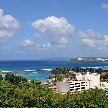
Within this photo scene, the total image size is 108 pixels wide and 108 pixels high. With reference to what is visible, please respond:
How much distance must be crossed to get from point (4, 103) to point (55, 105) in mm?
3887

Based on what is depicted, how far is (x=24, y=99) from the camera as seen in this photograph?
31281 millimetres

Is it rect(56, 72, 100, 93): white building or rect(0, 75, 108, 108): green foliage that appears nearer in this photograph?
rect(0, 75, 108, 108): green foliage

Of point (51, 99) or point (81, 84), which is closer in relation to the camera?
point (51, 99)

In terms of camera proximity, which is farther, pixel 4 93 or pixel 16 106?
pixel 4 93

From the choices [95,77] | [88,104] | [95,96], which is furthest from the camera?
[95,77]

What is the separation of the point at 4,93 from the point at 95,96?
27.6ft

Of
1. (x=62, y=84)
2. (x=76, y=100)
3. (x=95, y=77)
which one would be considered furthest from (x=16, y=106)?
(x=95, y=77)

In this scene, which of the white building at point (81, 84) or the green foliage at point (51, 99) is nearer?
the green foliage at point (51, 99)

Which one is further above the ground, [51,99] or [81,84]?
[51,99]

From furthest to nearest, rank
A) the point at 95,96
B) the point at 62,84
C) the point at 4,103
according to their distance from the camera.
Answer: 1. the point at 62,84
2. the point at 4,103
3. the point at 95,96

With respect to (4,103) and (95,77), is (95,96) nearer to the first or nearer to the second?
(4,103)

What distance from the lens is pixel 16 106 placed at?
28.3 m

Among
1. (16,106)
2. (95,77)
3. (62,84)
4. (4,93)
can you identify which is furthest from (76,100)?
(95,77)

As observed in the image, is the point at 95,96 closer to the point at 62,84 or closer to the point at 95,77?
A: the point at 62,84
